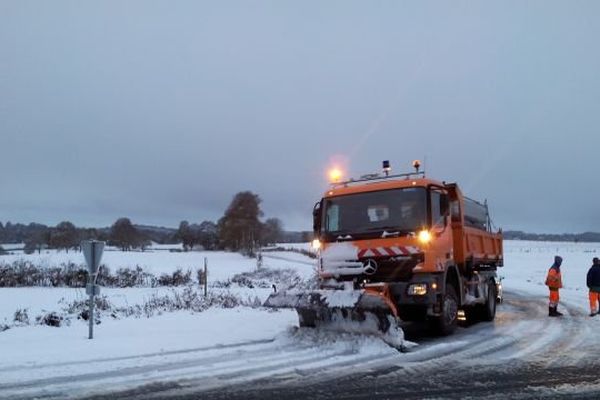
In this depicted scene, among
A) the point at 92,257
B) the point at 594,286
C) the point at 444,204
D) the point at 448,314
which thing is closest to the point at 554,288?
the point at 594,286

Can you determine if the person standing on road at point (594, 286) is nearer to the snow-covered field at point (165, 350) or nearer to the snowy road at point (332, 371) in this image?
the snow-covered field at point (165, 350)

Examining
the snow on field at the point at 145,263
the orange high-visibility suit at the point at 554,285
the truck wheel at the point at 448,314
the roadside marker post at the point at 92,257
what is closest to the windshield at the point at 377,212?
the truck wheel at the point at 448,314

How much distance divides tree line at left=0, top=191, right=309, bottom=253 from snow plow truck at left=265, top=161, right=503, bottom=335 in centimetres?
5650

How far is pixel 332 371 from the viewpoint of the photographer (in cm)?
792

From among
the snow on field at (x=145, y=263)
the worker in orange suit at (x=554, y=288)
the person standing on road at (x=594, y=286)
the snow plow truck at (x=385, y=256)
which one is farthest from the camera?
the snow on field at (x=145, y=263)

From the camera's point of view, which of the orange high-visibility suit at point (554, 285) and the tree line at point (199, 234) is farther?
the tree line at point (199, 234)

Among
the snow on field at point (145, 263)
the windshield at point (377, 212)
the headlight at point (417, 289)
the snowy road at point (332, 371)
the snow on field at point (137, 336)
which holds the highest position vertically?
the windshield at point (377, 212)

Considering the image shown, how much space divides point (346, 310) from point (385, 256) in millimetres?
1216

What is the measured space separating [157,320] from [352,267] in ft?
17.0

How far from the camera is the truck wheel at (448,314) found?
35.8ft

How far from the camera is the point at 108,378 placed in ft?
24.8

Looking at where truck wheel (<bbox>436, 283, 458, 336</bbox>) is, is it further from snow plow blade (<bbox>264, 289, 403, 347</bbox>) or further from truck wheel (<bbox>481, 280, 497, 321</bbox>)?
truck wheel (<bbox>481, 280, 497, 321</bbox>)

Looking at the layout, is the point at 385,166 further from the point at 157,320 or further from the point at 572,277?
the point at 572,277

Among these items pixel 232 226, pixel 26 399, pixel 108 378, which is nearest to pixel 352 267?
pixel 108 378
